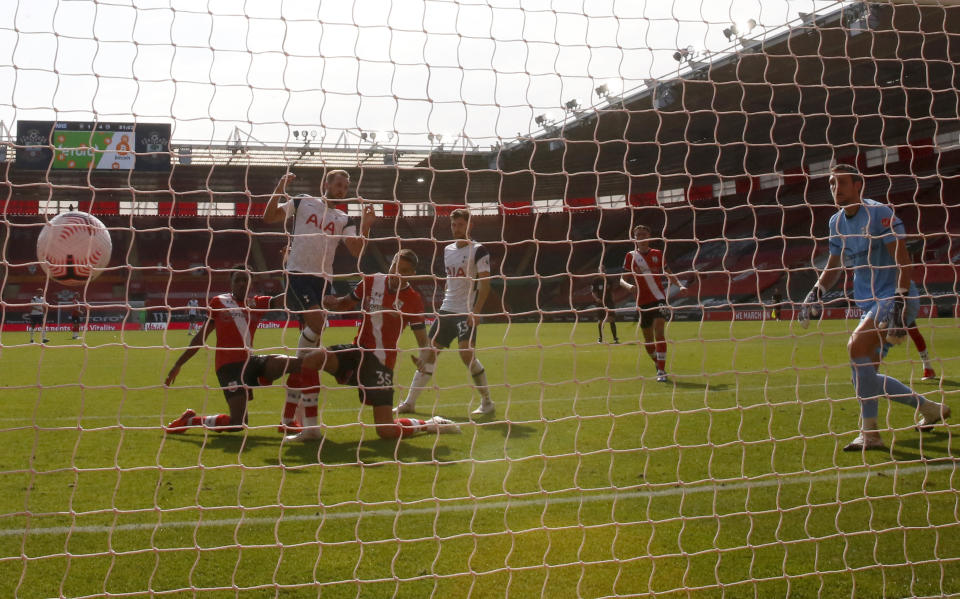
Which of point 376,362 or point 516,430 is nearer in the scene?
point 376,362

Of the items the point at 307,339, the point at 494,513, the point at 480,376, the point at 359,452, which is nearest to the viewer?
the point at 494,513

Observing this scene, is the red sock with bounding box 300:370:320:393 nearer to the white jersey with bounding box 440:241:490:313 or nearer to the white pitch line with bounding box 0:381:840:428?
the white pitch line with bounding box 0:381:840:428

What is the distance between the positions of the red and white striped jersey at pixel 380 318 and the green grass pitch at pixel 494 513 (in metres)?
0.70

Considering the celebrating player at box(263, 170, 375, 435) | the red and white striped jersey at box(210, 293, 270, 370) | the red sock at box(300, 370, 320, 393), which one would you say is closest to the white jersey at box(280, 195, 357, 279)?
the celebrating player at box(263, 170, 375, 435)

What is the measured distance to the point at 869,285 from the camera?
4.60 metres

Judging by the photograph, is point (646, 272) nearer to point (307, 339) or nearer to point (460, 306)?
point (460, 306)

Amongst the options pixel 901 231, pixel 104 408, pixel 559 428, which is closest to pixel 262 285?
pixel 104 408

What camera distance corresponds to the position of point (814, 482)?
408 cm

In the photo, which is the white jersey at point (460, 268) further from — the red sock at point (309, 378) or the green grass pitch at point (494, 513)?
the red sock at point (309, 378)

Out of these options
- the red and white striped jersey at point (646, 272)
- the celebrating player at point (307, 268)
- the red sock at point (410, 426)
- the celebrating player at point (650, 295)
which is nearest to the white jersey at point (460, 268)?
the red sock at point (410, 426)

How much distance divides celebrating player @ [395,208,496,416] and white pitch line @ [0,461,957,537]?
2.39m

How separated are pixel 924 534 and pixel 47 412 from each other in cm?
717

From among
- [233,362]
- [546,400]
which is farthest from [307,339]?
[546,400]

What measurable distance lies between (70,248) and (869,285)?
4.55m
